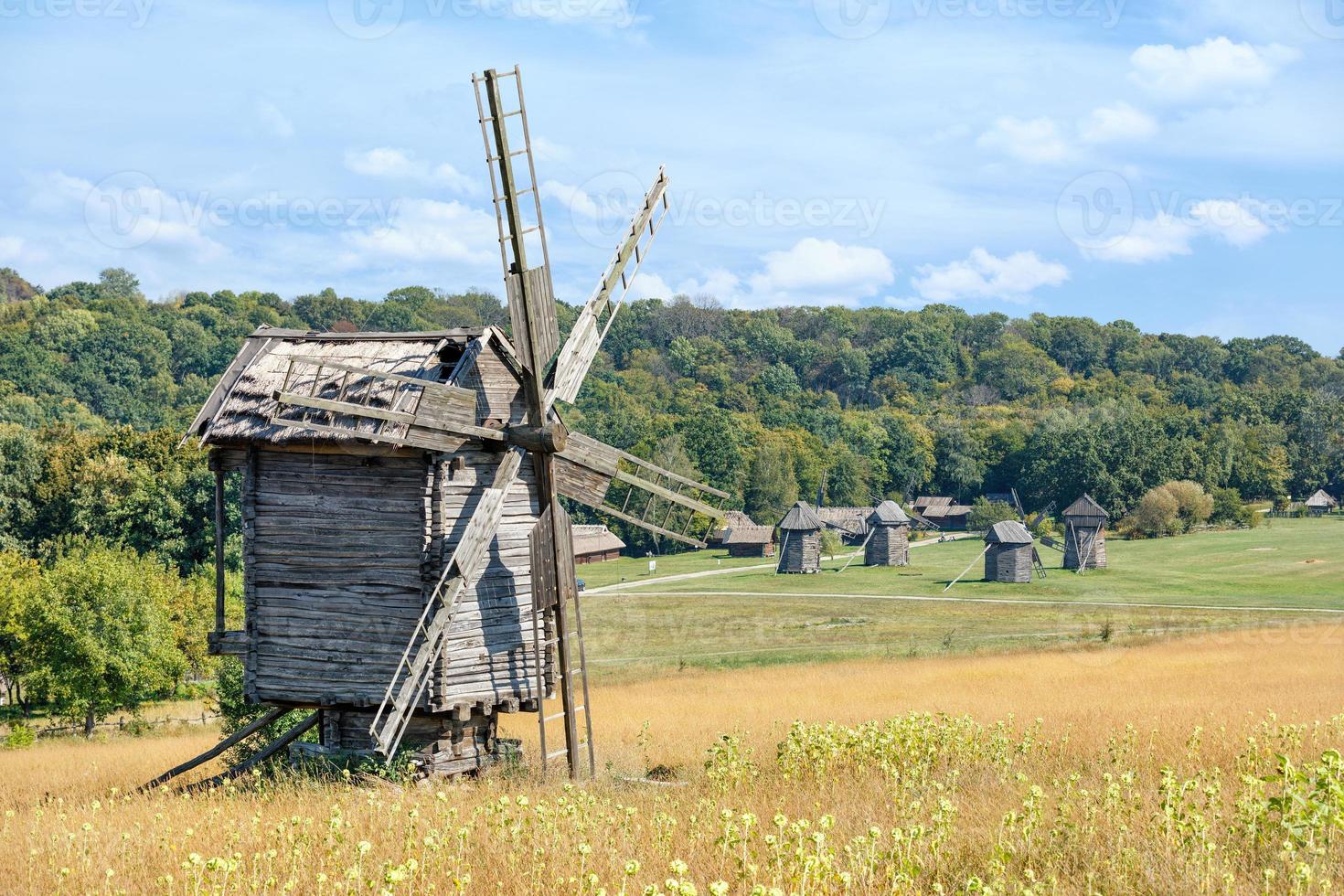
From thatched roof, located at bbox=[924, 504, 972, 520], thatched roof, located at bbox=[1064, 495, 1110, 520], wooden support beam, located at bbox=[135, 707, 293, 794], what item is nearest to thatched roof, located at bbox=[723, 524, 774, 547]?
thatched roof, located at bbox=[924, 504, 972, 520]

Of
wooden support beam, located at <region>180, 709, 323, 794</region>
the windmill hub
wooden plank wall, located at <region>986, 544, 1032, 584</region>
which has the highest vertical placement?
the windmill hub

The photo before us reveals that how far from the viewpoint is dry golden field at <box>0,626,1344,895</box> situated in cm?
729

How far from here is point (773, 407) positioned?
11200cm

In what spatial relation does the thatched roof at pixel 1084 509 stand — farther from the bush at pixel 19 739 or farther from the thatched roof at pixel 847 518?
the bush at pixel 19 739

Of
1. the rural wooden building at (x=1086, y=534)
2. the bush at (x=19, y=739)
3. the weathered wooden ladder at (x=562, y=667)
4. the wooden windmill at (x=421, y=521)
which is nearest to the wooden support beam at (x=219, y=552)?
the wooden windmill at (x=421, y=521)

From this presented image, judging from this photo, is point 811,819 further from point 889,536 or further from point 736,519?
point 736,519

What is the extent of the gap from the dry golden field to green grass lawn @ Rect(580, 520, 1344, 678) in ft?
72.9

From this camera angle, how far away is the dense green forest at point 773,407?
53.3 metres

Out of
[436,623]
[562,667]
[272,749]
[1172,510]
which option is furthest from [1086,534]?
[436,623]

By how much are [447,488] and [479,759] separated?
4054 mm

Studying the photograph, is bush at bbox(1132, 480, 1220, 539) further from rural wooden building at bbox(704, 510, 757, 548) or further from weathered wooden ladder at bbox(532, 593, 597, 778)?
weathered wooden ladder at bbox(532, 593, 597, 778)

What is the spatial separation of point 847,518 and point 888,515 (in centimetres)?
1686

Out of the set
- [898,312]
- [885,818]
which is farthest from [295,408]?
[898,312]

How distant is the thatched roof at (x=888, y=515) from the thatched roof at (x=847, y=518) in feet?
47.6
